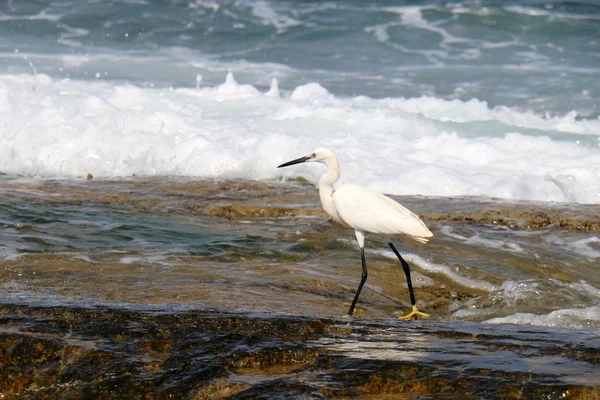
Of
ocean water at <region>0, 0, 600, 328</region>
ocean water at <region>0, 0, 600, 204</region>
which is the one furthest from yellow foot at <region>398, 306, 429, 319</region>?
ocean water at <region>0, 0, 600, 204</region>

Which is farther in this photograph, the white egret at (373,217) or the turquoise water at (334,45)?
the turquoise water at (334,45)

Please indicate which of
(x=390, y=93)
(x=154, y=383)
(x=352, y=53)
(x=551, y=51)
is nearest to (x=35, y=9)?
(x=352, y=53)

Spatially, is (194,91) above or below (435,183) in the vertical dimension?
above

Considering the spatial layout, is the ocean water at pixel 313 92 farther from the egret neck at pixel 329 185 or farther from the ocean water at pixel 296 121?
the egret neck at pixel 329 185

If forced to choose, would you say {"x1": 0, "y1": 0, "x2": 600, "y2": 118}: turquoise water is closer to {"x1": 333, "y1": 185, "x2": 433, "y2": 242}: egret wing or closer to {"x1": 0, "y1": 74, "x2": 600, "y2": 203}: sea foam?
{"x1": 0, "y1": 74, "x2": 600, "y2": 203}: sea foam

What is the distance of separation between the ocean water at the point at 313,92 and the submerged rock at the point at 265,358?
6.22 metres

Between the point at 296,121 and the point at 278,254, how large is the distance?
6.62 meters

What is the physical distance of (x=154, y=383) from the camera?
313cm

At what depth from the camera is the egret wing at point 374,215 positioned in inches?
216

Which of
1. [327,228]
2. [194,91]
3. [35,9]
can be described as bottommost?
[327,228]

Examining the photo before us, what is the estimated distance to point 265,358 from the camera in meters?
3.38

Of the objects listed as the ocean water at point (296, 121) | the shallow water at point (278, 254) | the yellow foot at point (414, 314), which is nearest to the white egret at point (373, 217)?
the yellow foot at point (414, 314)

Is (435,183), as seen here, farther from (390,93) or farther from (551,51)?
(551,51)

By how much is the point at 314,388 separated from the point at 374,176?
294 inches
